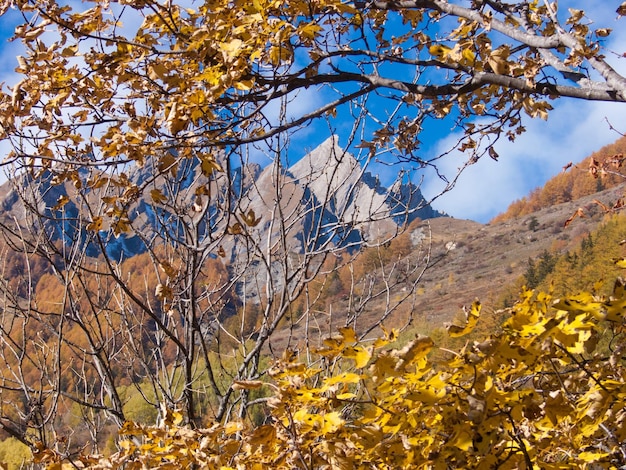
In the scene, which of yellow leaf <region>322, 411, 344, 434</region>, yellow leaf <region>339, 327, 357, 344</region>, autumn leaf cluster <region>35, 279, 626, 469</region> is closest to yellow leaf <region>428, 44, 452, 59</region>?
autumn leaf cluster <region>35, 279, 626, 469</region>

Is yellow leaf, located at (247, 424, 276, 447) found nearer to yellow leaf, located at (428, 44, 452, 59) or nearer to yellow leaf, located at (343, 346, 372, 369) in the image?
yellow leaf, located at (343, 346, 372, 369)

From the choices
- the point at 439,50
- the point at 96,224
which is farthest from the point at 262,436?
the point at 439,50

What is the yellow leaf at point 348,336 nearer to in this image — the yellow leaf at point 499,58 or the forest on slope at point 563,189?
the yellow leaf at point 499,58

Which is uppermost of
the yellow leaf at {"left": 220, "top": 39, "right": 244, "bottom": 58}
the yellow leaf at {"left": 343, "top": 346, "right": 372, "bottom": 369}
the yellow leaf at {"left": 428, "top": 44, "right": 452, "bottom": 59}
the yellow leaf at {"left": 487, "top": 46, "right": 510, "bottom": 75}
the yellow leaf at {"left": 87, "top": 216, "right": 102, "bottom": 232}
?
the yellow leaf at {"left": 220, "top": 39, "right": 244, "bottom": 58}

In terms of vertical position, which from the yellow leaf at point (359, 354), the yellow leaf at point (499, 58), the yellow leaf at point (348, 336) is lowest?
the yellow leaf at point (359, 354)

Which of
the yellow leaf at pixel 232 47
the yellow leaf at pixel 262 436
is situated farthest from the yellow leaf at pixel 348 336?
the yellow leaf at pixel 232 47

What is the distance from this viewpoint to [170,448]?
5.32 feet

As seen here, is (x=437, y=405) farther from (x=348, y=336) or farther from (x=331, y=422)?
(x=348, y=336)

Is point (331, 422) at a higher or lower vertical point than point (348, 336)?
lower

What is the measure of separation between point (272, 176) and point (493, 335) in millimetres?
2154

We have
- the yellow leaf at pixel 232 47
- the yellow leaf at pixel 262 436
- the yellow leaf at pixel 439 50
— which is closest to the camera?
the yellow leaf at pixel 262 436

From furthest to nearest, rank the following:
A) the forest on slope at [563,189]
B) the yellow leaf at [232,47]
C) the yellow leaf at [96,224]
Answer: the forest on slope at [563,189]
the yellow leaf at [96,224]
the yellow leaf at [232,47]

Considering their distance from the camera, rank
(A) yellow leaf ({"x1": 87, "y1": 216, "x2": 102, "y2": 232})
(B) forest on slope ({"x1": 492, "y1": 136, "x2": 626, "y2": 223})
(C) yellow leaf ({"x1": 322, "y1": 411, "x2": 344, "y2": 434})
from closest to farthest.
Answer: (C) yellow leaf ({"x1": 322, "y1": 411, "x2": 344, "y2": 434}) < (A) yellow leaf ({"x1": 87, "y1": 216, "x2": 102, "y2": 232}) < (B) forest on slope ({"x1": 492, "y1": 136, "x2": 626, "y2": 223})

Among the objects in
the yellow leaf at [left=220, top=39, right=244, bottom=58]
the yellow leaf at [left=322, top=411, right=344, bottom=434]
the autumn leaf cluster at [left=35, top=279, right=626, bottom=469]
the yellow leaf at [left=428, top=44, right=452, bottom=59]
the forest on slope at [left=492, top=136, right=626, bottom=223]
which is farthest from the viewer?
the forest on slope at [left=492, top=136, right=626, bottom=223]
